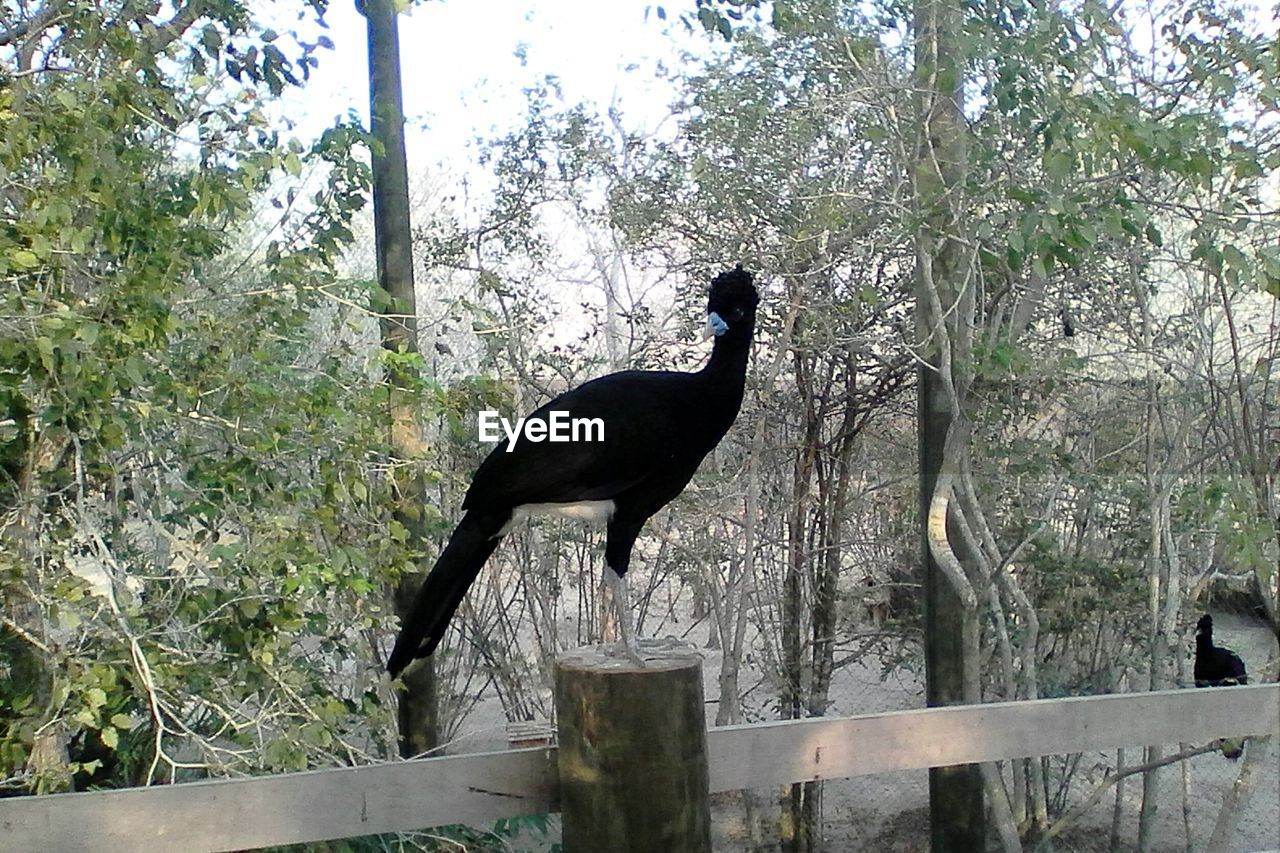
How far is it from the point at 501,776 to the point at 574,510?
65 centimetres

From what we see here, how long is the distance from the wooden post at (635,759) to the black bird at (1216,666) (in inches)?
92.8

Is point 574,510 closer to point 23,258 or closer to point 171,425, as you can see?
point 171,425

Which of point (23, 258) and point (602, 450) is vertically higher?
point (23, 258)

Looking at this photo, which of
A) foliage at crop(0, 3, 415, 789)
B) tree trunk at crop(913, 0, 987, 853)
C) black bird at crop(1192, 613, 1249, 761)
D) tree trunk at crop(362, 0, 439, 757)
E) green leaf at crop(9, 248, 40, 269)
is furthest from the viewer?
black bird at crop(1192, 613, 1249, 761)

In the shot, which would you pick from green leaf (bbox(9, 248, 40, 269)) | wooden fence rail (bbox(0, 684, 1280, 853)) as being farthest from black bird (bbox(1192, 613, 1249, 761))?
green leaf (bbox(9, 248, 40, 269))

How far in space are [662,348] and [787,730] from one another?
5.70 feet

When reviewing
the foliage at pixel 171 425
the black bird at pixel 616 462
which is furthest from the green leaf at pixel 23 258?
the black bird at pixel 616 462

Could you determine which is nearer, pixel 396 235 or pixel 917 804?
pixel 396 235

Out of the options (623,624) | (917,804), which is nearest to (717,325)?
(623,624)

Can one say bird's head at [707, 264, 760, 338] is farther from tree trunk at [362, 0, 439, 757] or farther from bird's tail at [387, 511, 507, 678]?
tree trunk at [362, 0, 439, 757]

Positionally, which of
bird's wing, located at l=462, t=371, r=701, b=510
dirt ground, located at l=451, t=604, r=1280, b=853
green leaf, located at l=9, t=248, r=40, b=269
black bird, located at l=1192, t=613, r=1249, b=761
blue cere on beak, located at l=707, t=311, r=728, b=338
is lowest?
dirt ground, located at l=451, t=604, r=1280, b=853

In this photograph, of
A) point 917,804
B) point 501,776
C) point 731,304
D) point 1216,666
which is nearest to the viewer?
point 501,776

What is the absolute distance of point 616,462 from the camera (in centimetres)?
188

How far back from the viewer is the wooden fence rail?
51.2 inches
